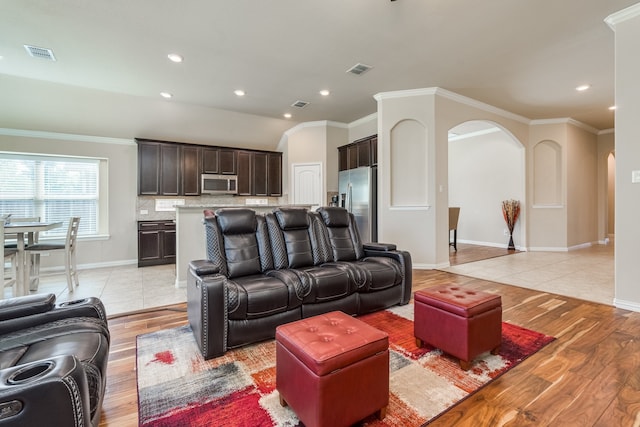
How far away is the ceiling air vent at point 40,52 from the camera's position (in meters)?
3.38

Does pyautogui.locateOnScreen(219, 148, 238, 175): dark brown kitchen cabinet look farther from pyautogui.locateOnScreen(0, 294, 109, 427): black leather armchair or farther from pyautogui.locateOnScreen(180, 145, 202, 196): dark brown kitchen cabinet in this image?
pyautogui.locateOnScreen(0, 294, 109, 427): black leather armchair

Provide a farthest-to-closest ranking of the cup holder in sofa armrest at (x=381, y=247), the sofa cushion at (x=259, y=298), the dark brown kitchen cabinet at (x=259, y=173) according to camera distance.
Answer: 1. the dark brown kitchen cabinet at (x=259, y=173)
2. the cup holder in sofa armrest at (x=381, y=247)
3. the sofa cushion at (x=259, y=298)

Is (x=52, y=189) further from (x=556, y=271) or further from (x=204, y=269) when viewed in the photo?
(x=556, y=271)

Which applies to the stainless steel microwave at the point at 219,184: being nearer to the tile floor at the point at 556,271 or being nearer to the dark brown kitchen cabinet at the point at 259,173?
the dark brown kitchen cabinet at the point at 259,173

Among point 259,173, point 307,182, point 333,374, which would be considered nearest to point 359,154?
point 307,182

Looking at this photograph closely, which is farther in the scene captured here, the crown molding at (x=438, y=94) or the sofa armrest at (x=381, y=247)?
the crown molding at (x=438, y=94)

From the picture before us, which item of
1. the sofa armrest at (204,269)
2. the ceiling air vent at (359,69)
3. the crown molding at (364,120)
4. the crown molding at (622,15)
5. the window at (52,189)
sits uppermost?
the crown molding at (364,120)

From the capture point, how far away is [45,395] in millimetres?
838

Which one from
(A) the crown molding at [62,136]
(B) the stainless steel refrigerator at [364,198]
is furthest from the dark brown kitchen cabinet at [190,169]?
(B) the stainless steel refrigerator at [364,198]

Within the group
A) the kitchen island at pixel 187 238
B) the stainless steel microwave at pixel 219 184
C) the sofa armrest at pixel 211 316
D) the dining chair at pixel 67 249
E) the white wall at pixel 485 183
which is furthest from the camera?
the white wall at pixel 485 183

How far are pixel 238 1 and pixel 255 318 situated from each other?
284cm

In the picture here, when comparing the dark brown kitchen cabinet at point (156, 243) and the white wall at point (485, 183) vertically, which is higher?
the white wall at point (485, 183)

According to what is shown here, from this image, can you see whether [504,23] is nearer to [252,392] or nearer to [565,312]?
[565,312]

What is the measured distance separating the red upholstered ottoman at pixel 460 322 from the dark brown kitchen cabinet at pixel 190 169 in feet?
17.4
